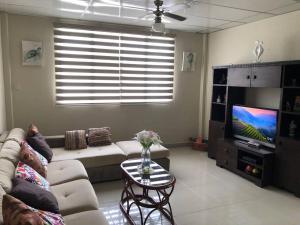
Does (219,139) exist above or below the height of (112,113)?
below

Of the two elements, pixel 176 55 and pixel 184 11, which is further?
pixel 176 55

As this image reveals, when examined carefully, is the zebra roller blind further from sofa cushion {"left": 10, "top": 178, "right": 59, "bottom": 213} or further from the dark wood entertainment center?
sofa cushion {"left": 10, "top": 178, "right": 59, "bottom": 213}

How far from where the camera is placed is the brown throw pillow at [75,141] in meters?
3.91

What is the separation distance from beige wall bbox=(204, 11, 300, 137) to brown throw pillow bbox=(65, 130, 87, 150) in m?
2.92

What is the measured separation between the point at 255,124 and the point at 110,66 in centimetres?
283

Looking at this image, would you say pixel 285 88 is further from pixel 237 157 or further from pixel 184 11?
pixel 184 11

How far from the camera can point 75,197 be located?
2.29 meters

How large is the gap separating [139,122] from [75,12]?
2407 mm

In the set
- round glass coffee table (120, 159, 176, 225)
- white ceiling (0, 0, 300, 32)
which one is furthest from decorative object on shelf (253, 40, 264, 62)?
round glass coffee table (120, 159, 176, 225)

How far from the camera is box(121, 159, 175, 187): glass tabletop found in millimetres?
2571

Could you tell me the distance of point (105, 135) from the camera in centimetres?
420

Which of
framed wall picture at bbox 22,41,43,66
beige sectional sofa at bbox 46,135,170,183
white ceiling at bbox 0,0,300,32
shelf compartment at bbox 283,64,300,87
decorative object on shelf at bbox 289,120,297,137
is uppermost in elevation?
white ceiling at bbox 0,0,300,32

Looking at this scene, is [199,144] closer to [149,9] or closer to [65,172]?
[149,9]

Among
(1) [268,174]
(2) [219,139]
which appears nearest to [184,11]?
(2) [219,139]
